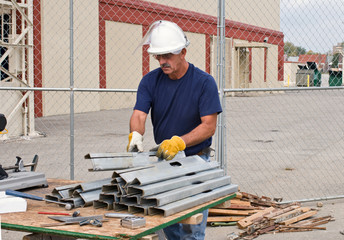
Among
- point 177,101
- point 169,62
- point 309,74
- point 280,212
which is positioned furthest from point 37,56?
point 309,74

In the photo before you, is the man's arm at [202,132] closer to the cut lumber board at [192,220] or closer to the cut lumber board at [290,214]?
the cut lumber board at [192,220]

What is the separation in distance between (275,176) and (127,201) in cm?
614

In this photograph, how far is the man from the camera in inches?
142

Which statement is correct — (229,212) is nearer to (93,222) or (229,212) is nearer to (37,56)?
(93,222)

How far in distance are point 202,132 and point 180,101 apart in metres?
0.31

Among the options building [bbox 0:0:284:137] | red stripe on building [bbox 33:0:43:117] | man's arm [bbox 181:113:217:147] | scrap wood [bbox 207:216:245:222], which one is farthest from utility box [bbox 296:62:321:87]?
man's arm [bbox 181:113:217:147]

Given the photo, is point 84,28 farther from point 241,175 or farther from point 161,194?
point 161,194

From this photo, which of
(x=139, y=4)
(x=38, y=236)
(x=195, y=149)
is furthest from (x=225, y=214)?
(x=139, y=4)

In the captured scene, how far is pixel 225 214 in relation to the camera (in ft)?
19.9

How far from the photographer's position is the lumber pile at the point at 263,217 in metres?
5.64

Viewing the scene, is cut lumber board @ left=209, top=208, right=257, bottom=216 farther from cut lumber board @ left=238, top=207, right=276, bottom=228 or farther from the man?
the man

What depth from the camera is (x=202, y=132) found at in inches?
144

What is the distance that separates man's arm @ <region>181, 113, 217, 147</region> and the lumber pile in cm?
202

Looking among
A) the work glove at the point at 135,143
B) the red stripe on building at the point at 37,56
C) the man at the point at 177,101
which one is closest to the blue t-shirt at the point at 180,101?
the man at the point at 177,101
